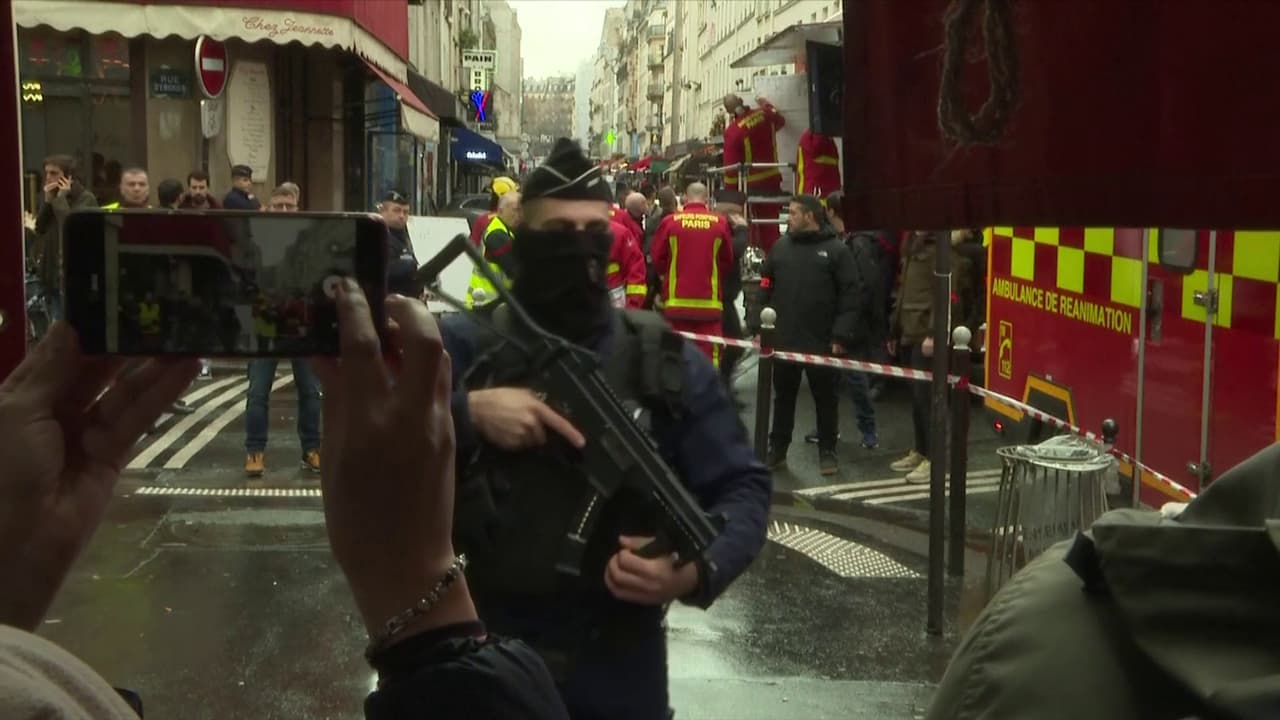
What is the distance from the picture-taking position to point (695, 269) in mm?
11055

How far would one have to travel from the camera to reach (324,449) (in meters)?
1.21

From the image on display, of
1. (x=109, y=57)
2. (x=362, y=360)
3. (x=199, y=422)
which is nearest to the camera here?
(x=362, y=360)

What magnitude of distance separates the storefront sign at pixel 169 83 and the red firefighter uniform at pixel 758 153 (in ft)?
23.1

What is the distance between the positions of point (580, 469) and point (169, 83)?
55.7 feet

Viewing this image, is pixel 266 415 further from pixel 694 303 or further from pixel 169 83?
pixel 169 83

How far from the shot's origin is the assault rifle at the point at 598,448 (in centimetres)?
268

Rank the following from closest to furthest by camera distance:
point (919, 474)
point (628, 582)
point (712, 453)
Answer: point (628, 582) < point (712, 453) < point (919, 474)

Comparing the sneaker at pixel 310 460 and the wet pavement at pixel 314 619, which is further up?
the sneaker at pixel 310 460

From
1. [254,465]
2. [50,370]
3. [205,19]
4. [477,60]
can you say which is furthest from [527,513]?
[477,60]

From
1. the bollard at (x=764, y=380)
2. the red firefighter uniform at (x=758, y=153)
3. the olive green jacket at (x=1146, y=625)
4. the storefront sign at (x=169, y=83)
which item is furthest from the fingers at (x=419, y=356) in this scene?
the storefront sign at (x=169, y=83)

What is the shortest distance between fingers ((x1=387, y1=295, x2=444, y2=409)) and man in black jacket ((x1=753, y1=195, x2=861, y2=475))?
345 inches

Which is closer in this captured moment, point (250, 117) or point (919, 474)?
point (919, 474)

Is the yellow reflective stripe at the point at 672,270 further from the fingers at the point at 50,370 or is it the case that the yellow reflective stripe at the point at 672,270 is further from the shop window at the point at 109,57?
the shop window at the point at 109,57

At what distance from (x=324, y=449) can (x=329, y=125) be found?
21526 mm
